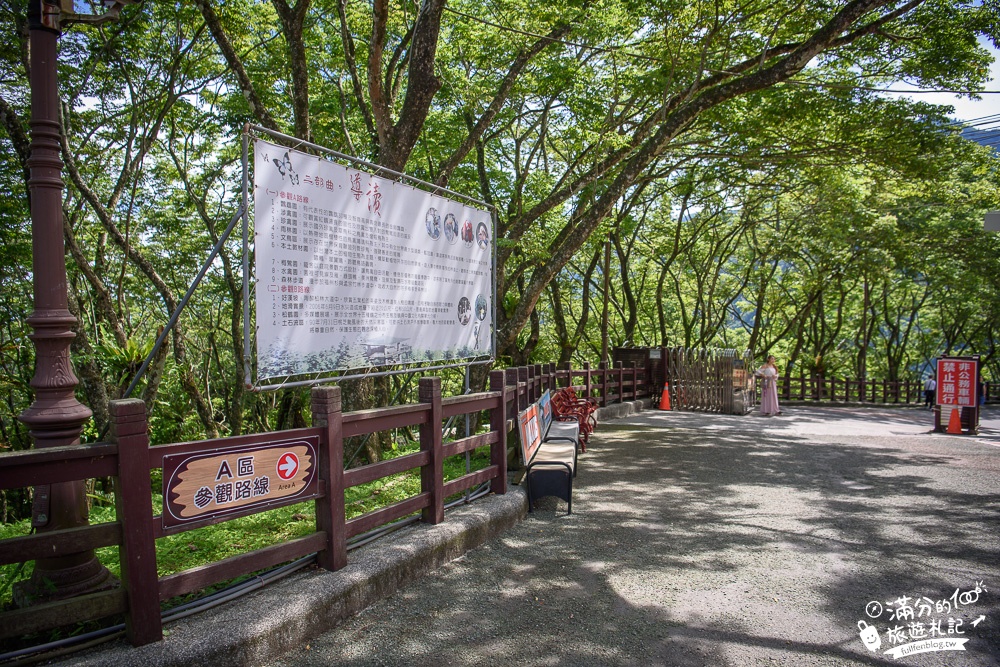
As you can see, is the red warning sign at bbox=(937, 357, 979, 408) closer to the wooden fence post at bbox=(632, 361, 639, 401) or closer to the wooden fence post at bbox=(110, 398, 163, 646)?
the wooden fence post at bbox=(632, 361, 639, 401)

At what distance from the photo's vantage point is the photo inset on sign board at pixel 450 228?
6098mm

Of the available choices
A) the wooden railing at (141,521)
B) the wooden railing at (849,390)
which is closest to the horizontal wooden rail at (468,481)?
the wooden railing at (141,521)

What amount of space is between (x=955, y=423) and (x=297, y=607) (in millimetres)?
14397

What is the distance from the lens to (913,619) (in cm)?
407

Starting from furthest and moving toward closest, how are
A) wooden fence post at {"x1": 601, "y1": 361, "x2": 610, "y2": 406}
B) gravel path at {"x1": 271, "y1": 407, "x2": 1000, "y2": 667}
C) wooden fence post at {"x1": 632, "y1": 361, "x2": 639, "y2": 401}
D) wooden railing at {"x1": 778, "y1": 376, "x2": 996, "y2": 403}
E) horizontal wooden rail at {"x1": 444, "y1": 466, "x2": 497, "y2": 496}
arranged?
wooden railing at {"x1": 778, "y1": 376, "x2": 996, "y2": 403} < wooden fence post at {"x1": 632, "y1": 361, "x2": 639, "y2": 401} < wooden fence post at {"x1": 601, "y1": 361, "x2": 610, "y2": 406} < horizontal wooden rail at {"x1": 444, "y1": 466, "x2": 497, "y2": 496} < gravel path at {"x1": 271, "y1": 407, "x2": 1000, "y2": 667}

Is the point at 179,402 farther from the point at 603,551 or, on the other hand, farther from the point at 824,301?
the point at 824,301

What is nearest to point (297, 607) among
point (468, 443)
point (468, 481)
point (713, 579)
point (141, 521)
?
point (141, 521)

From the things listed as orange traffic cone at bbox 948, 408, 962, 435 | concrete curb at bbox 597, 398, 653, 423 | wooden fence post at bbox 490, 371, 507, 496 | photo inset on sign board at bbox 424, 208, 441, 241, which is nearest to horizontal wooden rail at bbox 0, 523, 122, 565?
photo inset on sign board at bbox 424, 208, 441, 241

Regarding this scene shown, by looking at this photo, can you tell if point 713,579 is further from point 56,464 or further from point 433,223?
point 56,464

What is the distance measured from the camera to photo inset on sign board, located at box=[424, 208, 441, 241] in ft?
19.1

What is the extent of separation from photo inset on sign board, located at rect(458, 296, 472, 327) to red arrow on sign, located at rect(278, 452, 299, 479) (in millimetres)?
2700

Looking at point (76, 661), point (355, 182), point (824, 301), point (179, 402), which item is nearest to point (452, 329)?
point (355, 182)

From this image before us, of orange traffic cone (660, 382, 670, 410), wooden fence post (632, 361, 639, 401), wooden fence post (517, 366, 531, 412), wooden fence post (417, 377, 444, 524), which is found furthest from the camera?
orange traffic cone (660, 382, 670, 410)

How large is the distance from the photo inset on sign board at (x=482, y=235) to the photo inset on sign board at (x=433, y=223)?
2.38ft
